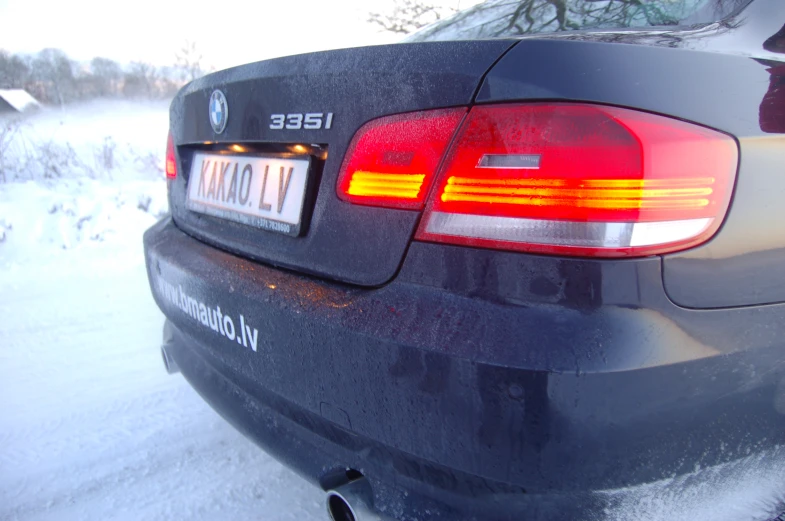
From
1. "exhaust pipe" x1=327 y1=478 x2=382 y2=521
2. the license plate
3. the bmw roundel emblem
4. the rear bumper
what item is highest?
the bmw roundel emblem

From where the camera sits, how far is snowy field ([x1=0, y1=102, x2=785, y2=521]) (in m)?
1.05

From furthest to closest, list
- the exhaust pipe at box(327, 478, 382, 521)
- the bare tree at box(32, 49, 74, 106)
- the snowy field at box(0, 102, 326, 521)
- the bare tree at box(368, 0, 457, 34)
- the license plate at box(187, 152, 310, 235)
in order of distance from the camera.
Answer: the bare tree at box(32, 49, 74, 106) → the bare tree at box(368, 0, 457, 34) → the snowy field at box(0, 102, 326, 521) → the license plate at box(187, 152, 310, 235) → the exhaust pipe at box(327, 478, 382, 521)

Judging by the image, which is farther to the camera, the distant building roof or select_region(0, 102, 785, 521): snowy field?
the distant building roof

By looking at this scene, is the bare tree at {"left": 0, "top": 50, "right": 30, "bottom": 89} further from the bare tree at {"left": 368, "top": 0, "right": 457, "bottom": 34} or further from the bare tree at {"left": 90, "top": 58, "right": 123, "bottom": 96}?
the bare tree at {"left": 368, "top": 0, "right": 457, "bottom": 34}

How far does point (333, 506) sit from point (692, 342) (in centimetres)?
79

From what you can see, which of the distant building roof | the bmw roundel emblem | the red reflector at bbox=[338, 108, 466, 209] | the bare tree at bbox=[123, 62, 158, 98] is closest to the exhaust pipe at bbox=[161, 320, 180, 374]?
the bmw roundel emblem

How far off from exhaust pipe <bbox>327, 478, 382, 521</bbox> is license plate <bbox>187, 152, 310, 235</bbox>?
552 millimetres

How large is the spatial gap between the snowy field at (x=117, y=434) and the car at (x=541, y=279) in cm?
3

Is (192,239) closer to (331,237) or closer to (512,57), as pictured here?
(331,237)

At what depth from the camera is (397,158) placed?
987 mm

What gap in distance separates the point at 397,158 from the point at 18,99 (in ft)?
40.8

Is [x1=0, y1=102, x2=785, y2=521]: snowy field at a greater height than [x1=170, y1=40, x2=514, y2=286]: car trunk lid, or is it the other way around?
[x1=170, y1=40, x2=514, y2=286]: car trunk lid

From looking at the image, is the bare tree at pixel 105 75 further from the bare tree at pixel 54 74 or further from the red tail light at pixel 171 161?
the red tail light at pixel 171 161

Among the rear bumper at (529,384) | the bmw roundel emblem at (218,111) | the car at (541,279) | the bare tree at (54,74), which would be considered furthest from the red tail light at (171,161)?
the bare tree at (54,74)
